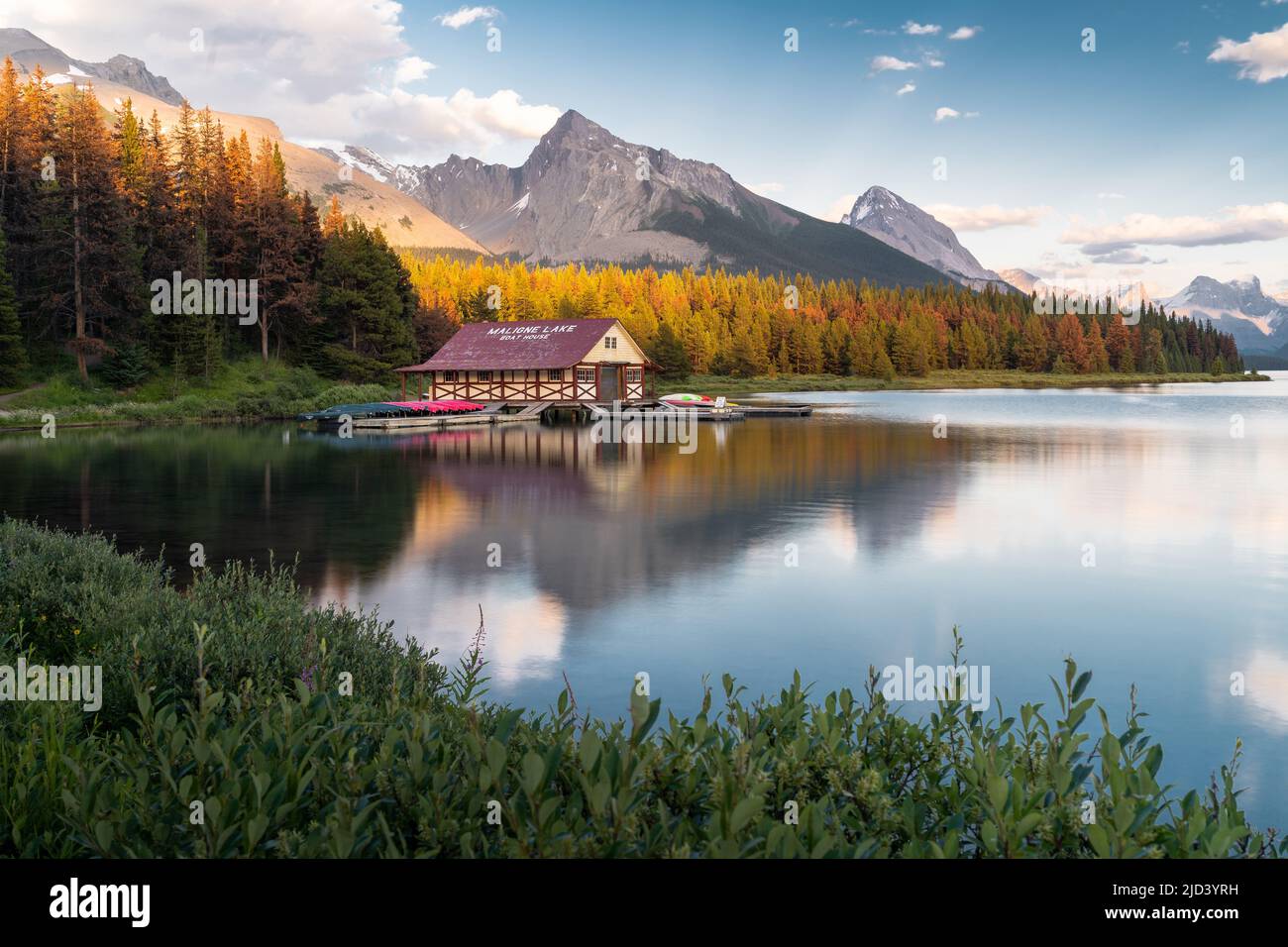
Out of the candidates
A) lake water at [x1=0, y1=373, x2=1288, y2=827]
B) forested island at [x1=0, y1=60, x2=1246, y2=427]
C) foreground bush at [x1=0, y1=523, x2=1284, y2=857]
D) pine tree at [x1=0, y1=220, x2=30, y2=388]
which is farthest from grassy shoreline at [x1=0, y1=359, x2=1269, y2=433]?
foreground bush at [x1=0, y1=523, x2=1284, y2=857]

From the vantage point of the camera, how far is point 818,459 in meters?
39.8

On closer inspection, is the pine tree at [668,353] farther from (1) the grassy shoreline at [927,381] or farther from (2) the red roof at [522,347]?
(2) the red roof at [522,347]

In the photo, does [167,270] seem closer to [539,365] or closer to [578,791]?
[539,365]

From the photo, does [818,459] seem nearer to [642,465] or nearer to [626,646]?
[642,465]

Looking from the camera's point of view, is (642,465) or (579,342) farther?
(579,342)

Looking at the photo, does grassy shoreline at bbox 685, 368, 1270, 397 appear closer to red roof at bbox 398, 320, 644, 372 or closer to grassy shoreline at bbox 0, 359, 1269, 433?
red roof at bbox 398, 320, 644, 372

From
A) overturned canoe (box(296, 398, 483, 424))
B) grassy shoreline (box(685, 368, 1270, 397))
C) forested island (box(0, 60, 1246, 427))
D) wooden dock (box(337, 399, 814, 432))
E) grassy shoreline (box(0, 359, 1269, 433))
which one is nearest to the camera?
wooden dock (box(337, 399, 814, 432))

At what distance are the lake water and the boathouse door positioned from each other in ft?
104

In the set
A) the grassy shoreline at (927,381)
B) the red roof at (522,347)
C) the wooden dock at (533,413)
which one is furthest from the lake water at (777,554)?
the grassy shoreline at (927,381)

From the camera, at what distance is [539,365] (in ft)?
240

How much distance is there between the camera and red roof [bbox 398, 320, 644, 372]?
7356 centimetres

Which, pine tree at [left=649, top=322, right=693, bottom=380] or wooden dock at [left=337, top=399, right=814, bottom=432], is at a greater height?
pine tree at [left=649, top=322, right=693, bottom=380]
